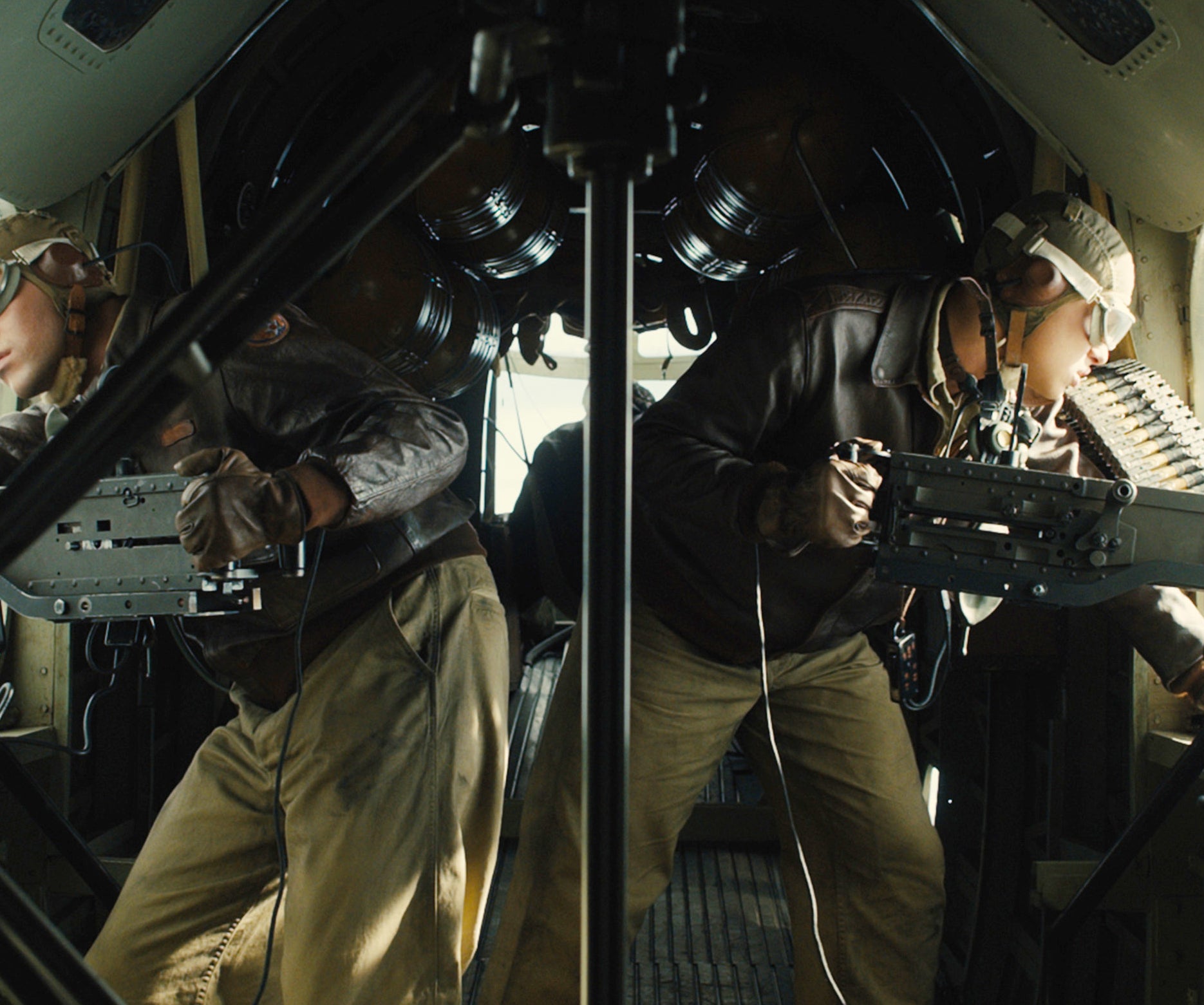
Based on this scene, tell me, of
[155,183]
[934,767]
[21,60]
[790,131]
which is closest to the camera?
[21,60]

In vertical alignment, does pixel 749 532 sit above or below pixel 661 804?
above

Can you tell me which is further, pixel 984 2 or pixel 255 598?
pixel 984 2

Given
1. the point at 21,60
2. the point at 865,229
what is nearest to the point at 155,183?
the point at 21,60

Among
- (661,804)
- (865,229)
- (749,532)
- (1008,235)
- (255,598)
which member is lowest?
(661,804)

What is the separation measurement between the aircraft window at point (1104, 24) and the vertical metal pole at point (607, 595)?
1.80 metres

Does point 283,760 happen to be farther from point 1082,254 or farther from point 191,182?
point 1082,254

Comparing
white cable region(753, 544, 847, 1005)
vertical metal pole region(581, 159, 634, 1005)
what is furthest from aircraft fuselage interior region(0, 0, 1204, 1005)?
white cable region(753, 544, 847, 1005)

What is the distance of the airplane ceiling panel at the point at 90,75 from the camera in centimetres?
211

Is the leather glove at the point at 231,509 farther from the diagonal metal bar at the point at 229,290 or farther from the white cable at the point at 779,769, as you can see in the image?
the white cable at the point at 779,769

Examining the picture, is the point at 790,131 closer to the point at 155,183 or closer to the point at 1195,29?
the point at 1195,29

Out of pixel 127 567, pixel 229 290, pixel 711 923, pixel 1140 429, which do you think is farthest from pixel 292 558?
pixel 711 923

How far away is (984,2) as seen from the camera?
241cm

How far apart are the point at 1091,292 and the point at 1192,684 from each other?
862mm

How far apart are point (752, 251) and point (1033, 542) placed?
1902 millimetres
